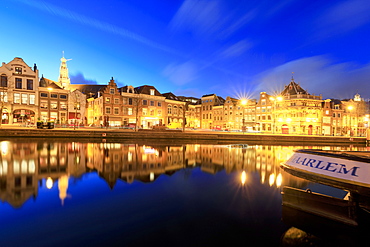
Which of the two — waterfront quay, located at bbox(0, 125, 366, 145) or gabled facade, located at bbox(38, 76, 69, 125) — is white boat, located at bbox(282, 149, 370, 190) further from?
gabled facade, located at bbox(38, 76, 69, 125)

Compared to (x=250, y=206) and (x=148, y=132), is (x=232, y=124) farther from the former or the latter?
(x=250, y=206)

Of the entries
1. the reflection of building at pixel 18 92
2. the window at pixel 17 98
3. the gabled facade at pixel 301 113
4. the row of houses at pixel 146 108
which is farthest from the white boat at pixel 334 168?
the window at pixel 17 98

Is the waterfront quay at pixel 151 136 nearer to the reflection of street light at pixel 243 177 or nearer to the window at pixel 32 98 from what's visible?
the window at pixel 32 98

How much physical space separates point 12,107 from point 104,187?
5218cm

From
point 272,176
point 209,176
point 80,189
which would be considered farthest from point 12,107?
point 272,176

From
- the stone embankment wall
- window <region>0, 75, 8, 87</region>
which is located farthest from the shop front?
the stone embankment wall

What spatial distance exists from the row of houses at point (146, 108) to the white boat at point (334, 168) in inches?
1494

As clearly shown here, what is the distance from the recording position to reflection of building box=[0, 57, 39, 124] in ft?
144

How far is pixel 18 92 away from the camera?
1786 inches

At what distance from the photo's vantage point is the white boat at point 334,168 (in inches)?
189

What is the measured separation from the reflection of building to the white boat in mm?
57835

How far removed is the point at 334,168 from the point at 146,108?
54970mm

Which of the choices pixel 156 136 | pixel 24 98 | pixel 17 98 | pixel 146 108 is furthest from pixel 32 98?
pixel 156 136

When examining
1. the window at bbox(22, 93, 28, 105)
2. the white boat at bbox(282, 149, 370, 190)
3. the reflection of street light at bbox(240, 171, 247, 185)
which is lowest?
the reflection of street light at bbox(240, 171, 247, 185)
